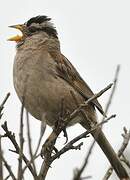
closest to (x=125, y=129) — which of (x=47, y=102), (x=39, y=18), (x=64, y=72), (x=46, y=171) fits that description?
(x=46, y=171)

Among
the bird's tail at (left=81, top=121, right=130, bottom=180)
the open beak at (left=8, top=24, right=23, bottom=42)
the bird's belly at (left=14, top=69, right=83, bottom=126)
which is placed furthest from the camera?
the open beak at (left=8, top=24, right=23, bottom=42)

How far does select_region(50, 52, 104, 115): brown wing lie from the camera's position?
729cm

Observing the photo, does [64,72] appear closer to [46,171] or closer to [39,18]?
[39,18]

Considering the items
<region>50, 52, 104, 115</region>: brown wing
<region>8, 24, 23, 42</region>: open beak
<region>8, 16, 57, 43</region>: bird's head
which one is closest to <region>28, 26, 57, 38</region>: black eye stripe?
<region>8, 16, 57, 43</region>: bird's head

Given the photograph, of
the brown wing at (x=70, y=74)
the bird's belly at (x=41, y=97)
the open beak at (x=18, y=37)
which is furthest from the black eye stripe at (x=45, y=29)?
the bird's belly at (x=41, y=97)

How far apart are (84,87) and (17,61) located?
1.04 metres

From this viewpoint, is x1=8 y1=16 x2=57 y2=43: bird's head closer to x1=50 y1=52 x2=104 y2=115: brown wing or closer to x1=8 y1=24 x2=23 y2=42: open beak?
x1=8 y1=24 x2=23 y2=42: open beak

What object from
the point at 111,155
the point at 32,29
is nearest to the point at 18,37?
Answer: the point at 32,29

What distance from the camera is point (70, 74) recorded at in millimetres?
7406

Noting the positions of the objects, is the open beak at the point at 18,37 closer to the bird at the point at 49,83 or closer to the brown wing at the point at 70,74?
the bird at the point at 49,83

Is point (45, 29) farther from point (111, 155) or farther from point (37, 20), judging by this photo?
point (111, 155)

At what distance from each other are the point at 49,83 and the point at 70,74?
558mm

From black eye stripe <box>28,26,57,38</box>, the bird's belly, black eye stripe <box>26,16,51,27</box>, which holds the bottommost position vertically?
the bird's belly

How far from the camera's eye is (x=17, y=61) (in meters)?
7.24
